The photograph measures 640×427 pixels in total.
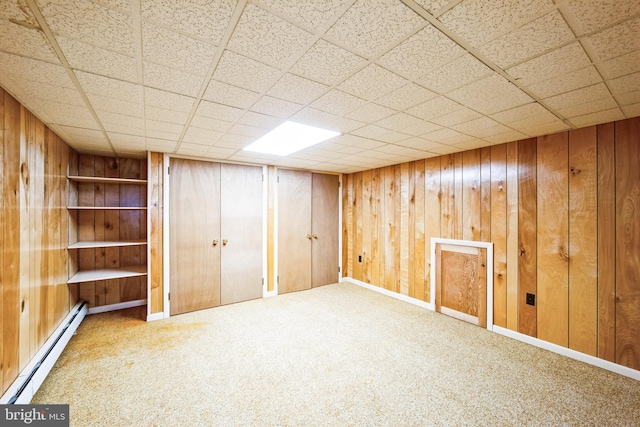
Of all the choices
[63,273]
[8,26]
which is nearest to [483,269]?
[8,26]

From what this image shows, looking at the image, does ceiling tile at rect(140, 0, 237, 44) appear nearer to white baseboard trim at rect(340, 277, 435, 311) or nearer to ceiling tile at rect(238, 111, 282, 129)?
ceiling tile at rect(238, 111, 282, 129)

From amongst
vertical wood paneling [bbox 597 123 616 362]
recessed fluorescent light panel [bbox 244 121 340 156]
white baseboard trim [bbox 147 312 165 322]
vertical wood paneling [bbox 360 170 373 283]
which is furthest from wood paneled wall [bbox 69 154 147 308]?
vertical wood paneling [bbox 597 123 616 362]

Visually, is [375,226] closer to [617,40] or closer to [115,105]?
[617,40]

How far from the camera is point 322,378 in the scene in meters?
2.23

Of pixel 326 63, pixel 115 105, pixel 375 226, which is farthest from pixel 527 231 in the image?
pixel 115 105

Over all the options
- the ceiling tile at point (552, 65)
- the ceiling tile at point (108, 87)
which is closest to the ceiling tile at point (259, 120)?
the ceiling tile at point (108, 87)

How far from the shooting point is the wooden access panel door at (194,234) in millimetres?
3627

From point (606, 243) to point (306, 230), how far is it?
3655 mm

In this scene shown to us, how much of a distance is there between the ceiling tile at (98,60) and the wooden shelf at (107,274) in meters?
2.65

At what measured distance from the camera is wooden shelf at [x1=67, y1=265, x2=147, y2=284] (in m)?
3.17

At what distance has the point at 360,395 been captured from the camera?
2.02 meters

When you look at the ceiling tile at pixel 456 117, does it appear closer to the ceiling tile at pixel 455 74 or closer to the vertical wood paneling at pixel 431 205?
the ceiling tile at pixel 455 74

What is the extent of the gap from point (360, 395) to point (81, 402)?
2.01 meters

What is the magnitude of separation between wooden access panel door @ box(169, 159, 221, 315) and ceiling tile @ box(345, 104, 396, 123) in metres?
2.48
